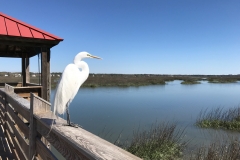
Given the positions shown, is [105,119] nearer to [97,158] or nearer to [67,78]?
[67,78]

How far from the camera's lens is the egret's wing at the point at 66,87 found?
6.30 feet

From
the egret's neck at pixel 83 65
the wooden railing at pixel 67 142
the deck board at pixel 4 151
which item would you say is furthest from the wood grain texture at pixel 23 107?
the deck board at pixel 4 151

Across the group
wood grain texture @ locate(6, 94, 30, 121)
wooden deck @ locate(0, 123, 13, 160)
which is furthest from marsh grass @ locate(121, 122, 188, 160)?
wood grain texture @ locate(6, 94, 30, 121)

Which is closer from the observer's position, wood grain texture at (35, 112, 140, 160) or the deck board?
wood grain texture at (35, 112, 140, 160)

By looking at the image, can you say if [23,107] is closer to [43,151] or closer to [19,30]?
[43,151]

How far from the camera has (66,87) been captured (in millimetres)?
1986

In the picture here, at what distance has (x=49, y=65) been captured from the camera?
16.0 ft

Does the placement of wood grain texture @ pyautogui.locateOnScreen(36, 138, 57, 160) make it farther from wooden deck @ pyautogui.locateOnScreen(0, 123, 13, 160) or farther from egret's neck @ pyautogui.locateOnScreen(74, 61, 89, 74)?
wooden deck @ pyautogui.locateOnScreen(0, 123, 13, 160)

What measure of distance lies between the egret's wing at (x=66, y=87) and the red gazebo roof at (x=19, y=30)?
3.03 m

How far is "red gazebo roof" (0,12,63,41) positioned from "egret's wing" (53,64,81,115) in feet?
9.93

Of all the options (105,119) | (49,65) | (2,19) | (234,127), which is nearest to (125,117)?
(105,119)

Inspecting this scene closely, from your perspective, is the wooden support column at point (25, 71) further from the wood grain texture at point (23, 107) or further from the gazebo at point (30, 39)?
the wood grain texture at point (23, 107)

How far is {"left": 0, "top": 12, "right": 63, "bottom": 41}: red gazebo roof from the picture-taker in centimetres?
446

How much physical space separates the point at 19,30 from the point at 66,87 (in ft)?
11.2
